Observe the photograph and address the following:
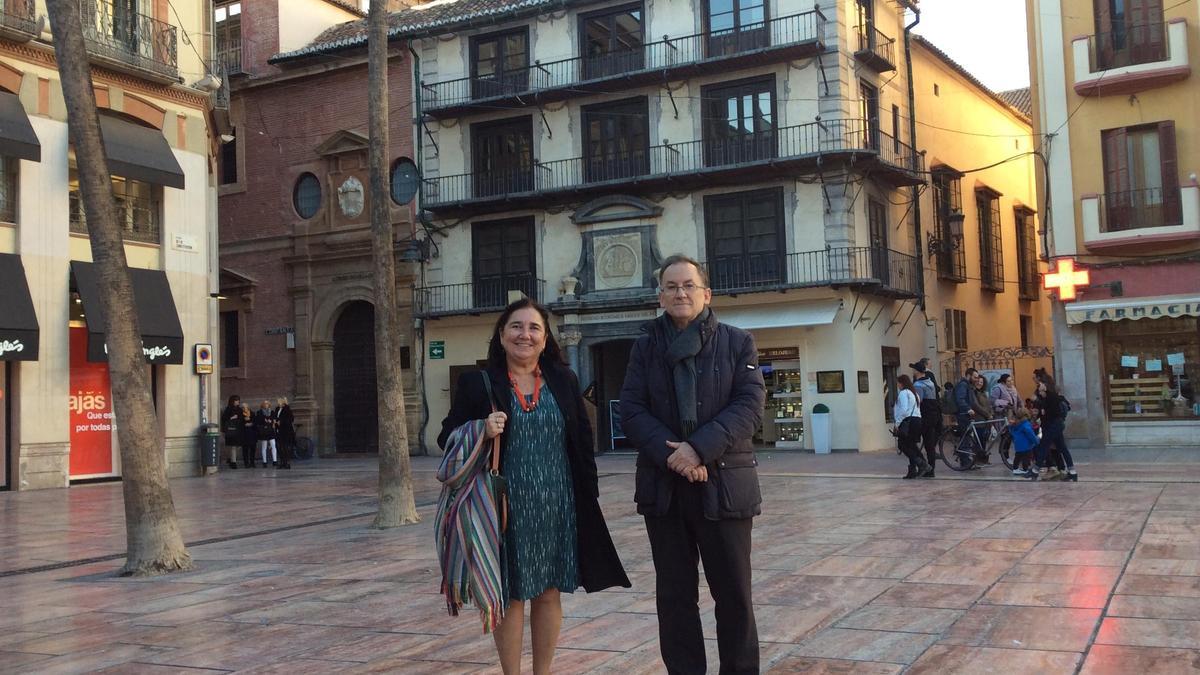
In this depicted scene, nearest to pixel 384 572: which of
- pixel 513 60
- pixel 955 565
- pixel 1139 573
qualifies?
pixel 955 565

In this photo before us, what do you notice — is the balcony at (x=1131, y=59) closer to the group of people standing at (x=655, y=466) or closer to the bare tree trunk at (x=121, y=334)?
the bare tree trunk at (x=121, y=334)

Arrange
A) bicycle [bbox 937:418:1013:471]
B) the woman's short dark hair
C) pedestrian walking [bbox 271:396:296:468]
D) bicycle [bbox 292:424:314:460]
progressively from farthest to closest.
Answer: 1. bicycle [bbox 292:424:314:460]
2. pedestrian walking [bbox 271:396:296:468]
3. bicycle [bbox 937:418:1013:471]
4. the woman's short dark hair

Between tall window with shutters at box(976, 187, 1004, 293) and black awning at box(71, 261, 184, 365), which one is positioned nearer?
black awning at box(71, 261, 184, 365)

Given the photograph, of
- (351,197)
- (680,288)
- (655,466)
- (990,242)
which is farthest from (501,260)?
(655,466)

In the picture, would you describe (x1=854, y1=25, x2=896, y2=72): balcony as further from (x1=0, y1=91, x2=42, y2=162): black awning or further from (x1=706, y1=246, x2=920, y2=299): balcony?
(x1=0, y1=91, x2=42, y2=162): black awning

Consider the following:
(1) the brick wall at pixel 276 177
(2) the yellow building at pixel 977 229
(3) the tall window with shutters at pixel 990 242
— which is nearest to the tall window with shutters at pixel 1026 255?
(2) the yellow building at pixel 977 229

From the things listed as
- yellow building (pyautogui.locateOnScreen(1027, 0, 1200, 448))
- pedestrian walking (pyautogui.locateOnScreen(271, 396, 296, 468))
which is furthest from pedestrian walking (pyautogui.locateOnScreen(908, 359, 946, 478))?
pedestrian walking (pyautogui.locateOnScreen(271, 396, 296, 468))

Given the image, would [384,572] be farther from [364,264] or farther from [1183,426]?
[364,264]

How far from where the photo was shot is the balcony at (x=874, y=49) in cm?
2647

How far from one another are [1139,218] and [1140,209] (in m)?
0.19

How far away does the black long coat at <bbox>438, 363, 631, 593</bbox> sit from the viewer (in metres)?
4.59

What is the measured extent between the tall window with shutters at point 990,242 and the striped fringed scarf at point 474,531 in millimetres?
30469

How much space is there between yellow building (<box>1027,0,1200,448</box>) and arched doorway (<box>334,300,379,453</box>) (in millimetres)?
17587

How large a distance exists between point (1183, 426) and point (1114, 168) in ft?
17.6
